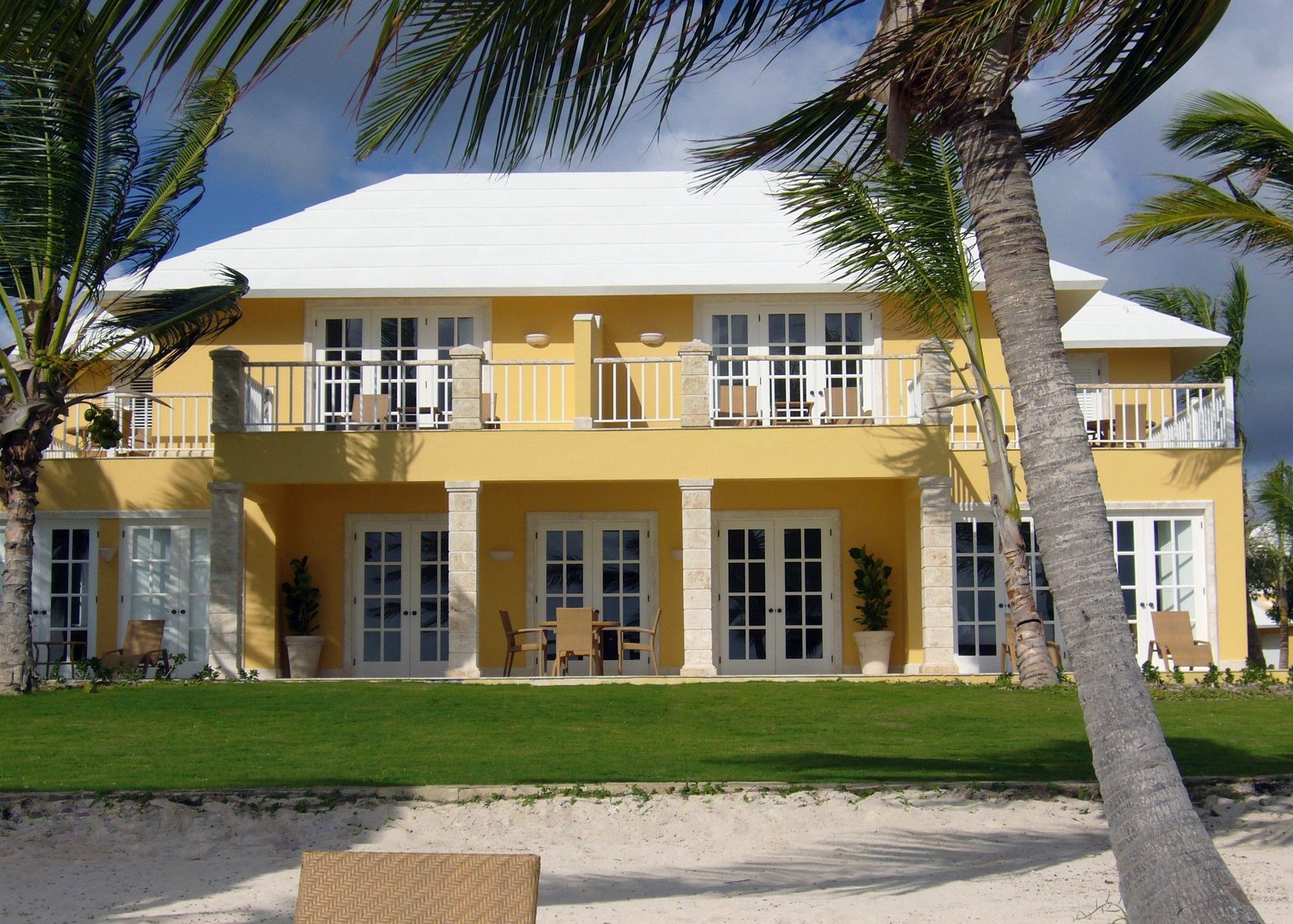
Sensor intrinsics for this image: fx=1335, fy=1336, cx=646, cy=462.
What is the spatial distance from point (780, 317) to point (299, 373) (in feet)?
23.3

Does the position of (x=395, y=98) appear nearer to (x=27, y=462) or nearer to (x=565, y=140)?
(x=565, y=140)

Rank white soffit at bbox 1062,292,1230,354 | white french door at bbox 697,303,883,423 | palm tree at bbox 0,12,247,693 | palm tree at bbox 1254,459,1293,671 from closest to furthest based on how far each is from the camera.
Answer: palm tree at bbox 0,12,247,693, white french door at bbox 697,303,883,423, white soffit at bbox 1062,292,1230,354, palm tree at bbox 1254,459,1293,671

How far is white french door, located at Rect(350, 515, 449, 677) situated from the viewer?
18.8 metres

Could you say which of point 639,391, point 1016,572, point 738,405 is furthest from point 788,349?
point 1016,572

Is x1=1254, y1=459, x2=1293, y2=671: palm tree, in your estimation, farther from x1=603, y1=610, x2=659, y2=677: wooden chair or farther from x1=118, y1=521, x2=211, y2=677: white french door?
x1=118, y1=521, x2=211, y2=677: white french door

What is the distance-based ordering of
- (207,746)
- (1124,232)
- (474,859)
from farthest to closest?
1. (1124,232)
2. (207,746)
3. (474,859)

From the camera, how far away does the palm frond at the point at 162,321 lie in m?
14.7

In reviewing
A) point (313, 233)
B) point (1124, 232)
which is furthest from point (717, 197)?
point (1124, 232)

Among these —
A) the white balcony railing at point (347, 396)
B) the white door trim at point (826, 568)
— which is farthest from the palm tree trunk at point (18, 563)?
the white door trim at point (826, 568)

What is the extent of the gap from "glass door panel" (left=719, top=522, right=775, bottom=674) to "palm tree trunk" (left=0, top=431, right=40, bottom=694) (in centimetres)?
884

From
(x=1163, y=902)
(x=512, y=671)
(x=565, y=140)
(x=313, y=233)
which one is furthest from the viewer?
(x=313, y=233)

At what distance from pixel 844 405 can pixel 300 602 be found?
7.79m

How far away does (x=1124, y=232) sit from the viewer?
38.2ft

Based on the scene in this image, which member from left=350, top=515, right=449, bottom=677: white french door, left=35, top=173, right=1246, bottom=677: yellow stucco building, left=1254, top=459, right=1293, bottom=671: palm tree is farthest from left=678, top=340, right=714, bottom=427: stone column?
left=1254, top=459, right=1293, bottom=671: palm tree
